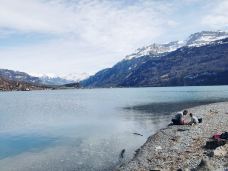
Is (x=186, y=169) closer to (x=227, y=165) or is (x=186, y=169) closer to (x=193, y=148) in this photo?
(x=227, y=165)

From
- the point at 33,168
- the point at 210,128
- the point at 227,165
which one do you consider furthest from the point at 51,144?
the point at 227,165

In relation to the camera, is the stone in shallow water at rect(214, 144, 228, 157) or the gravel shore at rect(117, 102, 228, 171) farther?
the stone in shallow water at rect(214, 144, 228, 157)

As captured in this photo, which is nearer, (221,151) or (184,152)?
(221,151)

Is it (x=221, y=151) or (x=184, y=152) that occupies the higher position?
(x=221, y=151)

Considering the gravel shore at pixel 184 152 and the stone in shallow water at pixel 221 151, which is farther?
the stone in shallow water at pixel 221 151

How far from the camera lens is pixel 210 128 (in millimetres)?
51594

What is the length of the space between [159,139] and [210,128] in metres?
7.88

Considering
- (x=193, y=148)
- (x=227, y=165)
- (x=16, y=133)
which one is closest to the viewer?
(x=227, y=165)

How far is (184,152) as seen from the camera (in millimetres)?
37875

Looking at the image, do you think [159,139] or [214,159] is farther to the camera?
[159,139]

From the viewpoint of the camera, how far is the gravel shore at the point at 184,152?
103 feet

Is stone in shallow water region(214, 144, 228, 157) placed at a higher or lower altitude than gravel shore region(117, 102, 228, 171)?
higher

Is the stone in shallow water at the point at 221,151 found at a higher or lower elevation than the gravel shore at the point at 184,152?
higher

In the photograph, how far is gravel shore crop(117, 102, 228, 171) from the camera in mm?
31327
